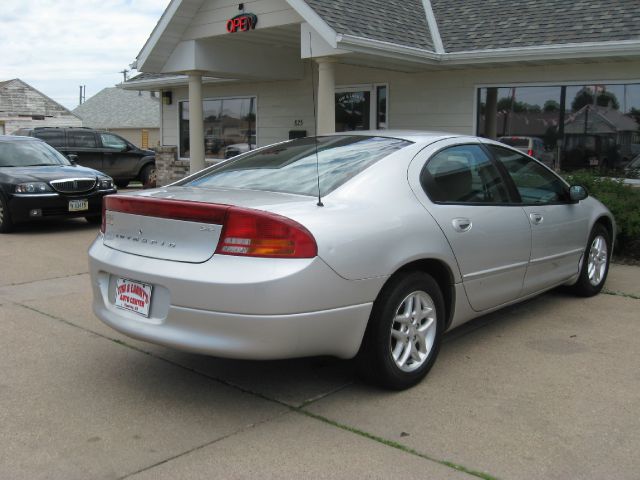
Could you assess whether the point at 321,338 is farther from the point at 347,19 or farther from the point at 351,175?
the point at 347,19

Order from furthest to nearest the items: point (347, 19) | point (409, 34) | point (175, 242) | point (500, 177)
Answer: point (409, 34), point (347, 19), point (500, 177), point (175, 242)

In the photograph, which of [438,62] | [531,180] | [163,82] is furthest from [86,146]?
[531,180]

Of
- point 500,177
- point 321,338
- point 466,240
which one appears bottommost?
point 321,338

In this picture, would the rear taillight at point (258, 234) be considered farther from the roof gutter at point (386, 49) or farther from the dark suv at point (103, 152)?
the dark suv at point (103, 152)

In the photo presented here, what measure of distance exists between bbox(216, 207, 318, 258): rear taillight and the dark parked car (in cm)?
763

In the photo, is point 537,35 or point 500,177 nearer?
point 500,177

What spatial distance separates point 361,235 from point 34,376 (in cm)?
229

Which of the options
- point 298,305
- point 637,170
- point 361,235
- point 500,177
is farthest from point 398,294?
point 637,170

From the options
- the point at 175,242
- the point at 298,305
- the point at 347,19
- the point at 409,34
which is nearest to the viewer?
the point at 298,305

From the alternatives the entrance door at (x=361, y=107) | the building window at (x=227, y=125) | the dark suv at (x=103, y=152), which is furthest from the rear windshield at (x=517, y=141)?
the dark suv at (x=103, y=152)

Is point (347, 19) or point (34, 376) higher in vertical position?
point (347, 19)

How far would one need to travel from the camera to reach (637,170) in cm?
978

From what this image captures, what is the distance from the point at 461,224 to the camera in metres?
4.32

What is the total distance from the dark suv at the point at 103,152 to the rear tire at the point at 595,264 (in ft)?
46.1
